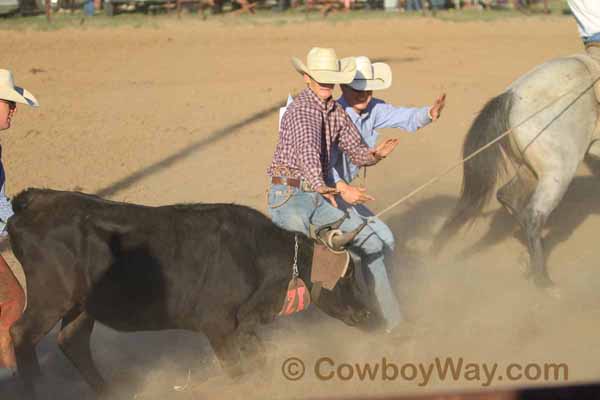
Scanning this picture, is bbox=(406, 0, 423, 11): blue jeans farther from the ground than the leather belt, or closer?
closer

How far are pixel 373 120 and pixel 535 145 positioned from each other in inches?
67.6

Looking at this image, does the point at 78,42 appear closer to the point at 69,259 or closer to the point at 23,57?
the point at 23,57

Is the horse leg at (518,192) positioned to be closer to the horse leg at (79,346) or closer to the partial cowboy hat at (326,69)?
the partial cowboy hat at (326,69)

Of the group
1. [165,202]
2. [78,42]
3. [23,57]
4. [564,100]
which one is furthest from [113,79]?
[564,100]

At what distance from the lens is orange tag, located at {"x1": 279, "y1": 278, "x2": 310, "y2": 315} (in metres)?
4.91

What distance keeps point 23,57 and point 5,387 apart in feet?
39.8

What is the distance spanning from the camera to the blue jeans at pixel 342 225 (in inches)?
211

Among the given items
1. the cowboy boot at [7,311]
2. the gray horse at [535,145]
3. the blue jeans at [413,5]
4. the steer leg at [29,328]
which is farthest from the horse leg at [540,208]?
the blue jeans at [413,5]

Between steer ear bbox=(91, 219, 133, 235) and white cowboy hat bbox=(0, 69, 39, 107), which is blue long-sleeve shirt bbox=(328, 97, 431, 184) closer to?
steer ear bbox=(91, 219, 133, 235)

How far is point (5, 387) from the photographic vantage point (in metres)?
5.03

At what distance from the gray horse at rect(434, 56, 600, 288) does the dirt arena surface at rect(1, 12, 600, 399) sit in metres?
0.48

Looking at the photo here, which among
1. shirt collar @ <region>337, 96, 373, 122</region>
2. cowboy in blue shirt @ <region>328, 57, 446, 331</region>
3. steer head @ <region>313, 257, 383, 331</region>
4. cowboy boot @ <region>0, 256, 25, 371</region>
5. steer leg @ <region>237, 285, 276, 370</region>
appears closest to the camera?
cowboy boot @ <region>0, 256, 25, 371</region>

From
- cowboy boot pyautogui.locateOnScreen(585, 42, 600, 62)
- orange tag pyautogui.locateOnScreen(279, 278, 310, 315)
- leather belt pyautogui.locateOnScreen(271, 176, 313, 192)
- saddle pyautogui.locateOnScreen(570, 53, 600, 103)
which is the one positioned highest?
cowboy boot pyautogui.locateOnScreen(585, 42, 600, 62)

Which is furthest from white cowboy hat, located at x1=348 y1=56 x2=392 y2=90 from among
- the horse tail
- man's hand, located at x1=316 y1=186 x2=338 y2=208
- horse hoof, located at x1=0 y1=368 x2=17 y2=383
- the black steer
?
horse hoof, located at x1=0 y1=368 x2=17 y2=383
